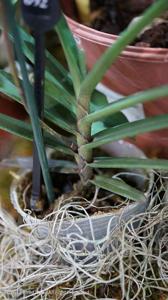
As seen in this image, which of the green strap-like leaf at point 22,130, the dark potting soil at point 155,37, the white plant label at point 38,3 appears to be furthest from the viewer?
the dark potting soil at point 155,37

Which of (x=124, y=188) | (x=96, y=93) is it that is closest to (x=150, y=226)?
(x=124, y=188)

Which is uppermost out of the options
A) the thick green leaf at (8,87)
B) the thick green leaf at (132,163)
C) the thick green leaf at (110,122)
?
the thick green leaf at (8,87)

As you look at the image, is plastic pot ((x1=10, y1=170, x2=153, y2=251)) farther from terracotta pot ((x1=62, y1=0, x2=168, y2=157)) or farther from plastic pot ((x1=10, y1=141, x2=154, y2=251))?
terracotta pot ((x1=62, y1=0, x2=168, y2=157))

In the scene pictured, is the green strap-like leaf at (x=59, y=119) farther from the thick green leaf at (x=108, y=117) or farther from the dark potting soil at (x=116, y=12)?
the dark potting soil at (x=116, y=12)

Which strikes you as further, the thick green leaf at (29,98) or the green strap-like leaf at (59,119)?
the green strap-like leaf at (59,119)

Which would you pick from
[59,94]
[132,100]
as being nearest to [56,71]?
[59,94]

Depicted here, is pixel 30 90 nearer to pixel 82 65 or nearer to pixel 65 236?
pixel 82 65

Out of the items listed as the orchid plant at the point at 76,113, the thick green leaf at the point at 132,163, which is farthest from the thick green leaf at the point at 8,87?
the thick green leaf at the point at 132,163
